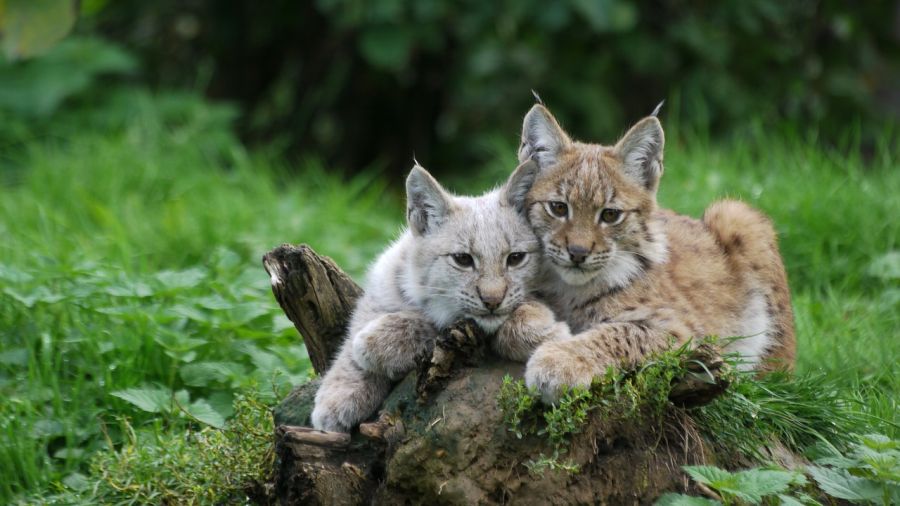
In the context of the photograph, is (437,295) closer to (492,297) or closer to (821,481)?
(492,297)

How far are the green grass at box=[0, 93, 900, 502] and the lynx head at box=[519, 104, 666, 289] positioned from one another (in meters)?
1.24

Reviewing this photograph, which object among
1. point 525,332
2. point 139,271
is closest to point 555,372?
point 525,332

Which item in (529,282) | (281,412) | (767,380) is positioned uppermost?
(529,282)

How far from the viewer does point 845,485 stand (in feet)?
13.1

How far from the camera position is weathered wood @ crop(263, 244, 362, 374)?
15.3ft

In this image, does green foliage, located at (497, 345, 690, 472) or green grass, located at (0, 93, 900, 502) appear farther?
green grass, located at (0, 93, 900, 502)

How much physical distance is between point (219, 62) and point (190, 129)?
191 centimetres

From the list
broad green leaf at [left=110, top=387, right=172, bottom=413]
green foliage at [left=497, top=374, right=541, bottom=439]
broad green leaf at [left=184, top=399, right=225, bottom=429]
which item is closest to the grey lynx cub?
green foliage at [left=497, top=374, right=541, bottom=439]

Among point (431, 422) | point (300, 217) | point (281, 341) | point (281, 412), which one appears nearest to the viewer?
point (431, 422)

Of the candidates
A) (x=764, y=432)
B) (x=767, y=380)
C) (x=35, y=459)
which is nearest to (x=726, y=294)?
(x=767, y=380)

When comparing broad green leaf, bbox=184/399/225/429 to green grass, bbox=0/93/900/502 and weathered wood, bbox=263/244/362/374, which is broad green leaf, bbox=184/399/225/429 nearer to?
green grass, bbox=0/93/900/502

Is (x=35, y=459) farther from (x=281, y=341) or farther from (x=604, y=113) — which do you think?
(x=604, y=113)

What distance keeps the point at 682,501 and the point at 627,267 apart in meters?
1.18

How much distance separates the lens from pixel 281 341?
19.1 ft
